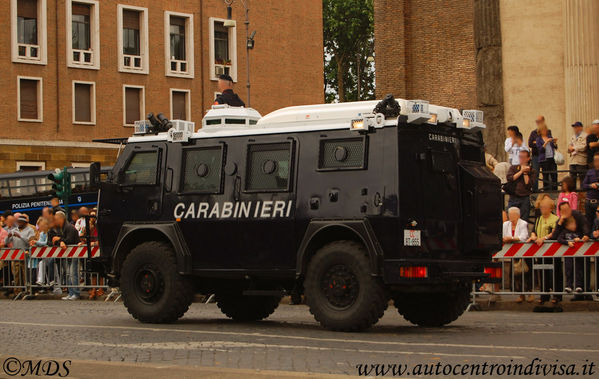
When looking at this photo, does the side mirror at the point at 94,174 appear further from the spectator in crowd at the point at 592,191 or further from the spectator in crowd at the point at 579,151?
the spectator in crowd at the point at 579,151

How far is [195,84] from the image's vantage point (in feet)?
200

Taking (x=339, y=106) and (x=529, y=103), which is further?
(x=529, y=103)

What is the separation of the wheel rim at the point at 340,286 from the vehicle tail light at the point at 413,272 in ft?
1.84

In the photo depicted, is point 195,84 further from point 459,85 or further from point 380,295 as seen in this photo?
point 380,295

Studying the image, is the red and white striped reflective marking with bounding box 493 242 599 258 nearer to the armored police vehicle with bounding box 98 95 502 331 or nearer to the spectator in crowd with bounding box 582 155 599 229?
the spectator in crowd with bounding box 582 155 599 229

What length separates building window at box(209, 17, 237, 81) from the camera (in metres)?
61.8

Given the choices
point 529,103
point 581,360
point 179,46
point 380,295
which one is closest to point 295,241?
point 380,295

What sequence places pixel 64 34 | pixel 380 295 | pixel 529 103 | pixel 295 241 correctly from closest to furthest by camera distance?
1. pixel 380 295
2. pixel 295 241
3. pixel 529 103
4. pixel 64 34

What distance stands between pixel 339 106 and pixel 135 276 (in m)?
3.71

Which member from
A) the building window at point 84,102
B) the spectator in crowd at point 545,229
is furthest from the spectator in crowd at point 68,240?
the building window at point 84,102

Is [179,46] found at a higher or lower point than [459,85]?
higher

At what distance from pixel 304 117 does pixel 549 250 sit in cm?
565

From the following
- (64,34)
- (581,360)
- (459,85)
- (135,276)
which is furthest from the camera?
(64,34)

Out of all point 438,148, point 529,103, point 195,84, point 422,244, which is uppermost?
point 195,84
